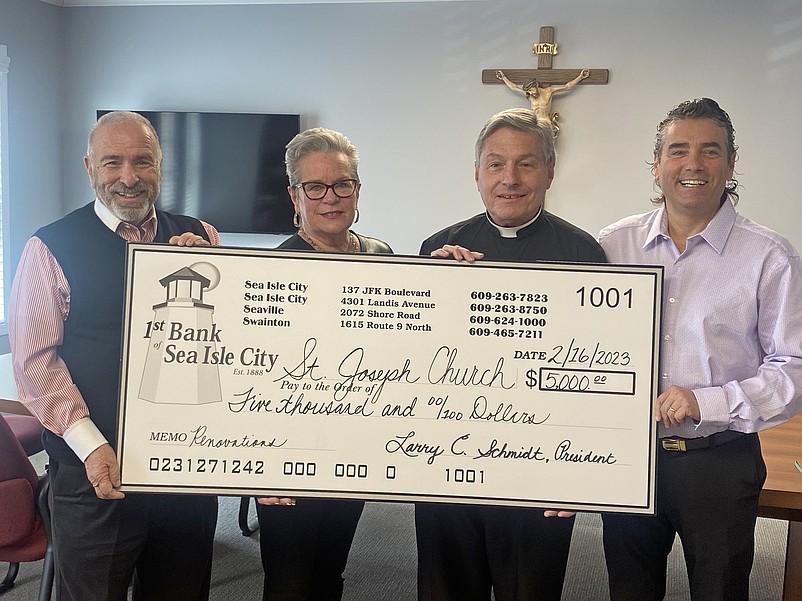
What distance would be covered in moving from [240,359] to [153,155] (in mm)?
541

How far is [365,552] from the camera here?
3.15 metres

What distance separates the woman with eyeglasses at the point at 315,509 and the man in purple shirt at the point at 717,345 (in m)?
0.77

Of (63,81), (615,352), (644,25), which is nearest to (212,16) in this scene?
(63,81)

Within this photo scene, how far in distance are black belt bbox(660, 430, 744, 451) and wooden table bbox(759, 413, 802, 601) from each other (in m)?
0.38

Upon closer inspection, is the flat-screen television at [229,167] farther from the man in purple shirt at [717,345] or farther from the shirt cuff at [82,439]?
the man in purple shirt at [717,345]

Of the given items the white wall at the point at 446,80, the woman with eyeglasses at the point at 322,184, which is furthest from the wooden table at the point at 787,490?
the white wall at the point at 446,80

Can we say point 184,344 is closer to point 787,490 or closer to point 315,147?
point 315,147

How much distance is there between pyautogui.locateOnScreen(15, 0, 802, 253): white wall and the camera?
4.53 meters

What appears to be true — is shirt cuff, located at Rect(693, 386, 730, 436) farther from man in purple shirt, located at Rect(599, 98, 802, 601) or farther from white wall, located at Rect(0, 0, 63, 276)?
white wall, located at Rect(0, 0, 63, 276)

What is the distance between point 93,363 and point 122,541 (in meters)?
0.42

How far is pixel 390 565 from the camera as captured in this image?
9.98ft

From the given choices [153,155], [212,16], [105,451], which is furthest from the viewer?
[212,16]

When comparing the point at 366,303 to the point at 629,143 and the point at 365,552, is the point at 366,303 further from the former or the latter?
the point at 629,143

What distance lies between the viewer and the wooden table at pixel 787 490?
1944 millimetres
